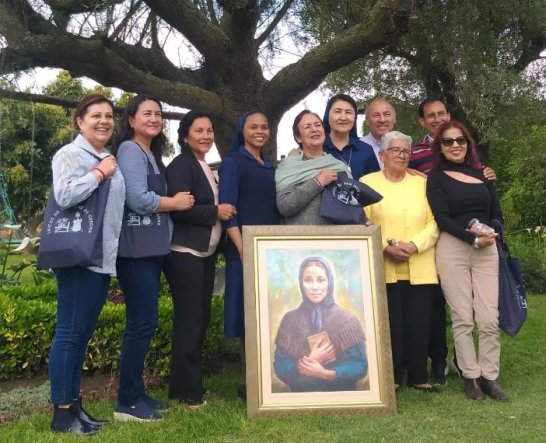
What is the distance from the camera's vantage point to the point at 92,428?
3502 millimetres

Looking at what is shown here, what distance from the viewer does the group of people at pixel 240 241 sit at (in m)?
3.46

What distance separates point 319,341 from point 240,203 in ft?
3.53

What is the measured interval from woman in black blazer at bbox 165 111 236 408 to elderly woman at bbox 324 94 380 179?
39.2 inches

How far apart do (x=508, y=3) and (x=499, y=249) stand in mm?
2967

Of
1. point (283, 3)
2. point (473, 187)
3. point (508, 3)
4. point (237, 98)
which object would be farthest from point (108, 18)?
point (508, 3)

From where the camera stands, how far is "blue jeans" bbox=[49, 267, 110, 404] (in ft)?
11.0

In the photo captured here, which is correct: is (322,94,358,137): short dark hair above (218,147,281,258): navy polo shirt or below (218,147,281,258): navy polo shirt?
above

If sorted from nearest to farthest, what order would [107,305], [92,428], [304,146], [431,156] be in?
[92,428] < [304,146] < [431,156] < [107,305]

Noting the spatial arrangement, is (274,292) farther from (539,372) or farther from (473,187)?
(539,372)

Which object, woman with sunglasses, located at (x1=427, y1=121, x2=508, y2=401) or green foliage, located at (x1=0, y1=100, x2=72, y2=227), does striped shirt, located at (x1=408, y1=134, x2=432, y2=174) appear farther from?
green foliage, located at (x1=0, y1=100, x2=72, y2=227)

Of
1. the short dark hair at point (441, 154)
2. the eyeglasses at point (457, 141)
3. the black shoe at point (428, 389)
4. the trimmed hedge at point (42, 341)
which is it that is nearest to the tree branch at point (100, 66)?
the trimmed hedge at point (42, 341)

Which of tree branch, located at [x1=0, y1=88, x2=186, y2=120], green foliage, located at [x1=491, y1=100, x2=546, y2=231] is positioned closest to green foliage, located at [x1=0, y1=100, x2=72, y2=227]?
tree branch, located at [x1=0, y1=88, x2=186, y2=120]

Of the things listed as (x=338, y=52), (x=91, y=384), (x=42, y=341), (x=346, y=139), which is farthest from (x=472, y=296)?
(x=42, y=341)

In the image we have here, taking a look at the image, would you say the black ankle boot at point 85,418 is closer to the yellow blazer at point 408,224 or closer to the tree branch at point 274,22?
the yellow blazer at point 408,224
